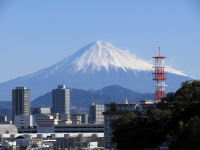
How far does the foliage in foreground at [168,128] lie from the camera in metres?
64.4

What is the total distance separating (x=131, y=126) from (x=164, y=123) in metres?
7.24

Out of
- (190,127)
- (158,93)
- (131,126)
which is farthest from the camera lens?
(158,93)

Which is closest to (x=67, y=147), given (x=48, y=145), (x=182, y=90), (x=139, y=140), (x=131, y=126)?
(x=48, y=145)

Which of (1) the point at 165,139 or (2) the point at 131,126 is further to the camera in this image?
(2) the point at 131,126

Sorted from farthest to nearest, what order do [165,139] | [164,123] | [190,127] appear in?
1. [164,123]
2. [165,139]
3. [190,127]

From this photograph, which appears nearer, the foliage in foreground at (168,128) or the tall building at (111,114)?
the foliage in foreground at (168,128)

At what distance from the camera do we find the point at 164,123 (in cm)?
7750

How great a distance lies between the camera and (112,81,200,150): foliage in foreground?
Answer: 64438mm

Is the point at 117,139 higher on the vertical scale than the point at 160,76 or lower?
lower

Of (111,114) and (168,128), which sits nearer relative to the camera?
(168,128)

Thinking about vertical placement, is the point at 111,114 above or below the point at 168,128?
above

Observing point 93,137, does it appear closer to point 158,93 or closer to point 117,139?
point 158,93

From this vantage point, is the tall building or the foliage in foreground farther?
the tall building

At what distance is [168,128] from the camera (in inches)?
2904
